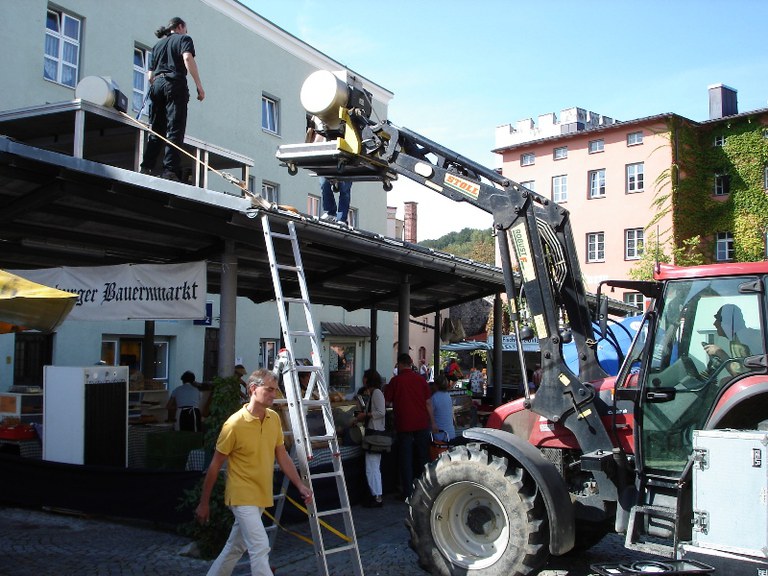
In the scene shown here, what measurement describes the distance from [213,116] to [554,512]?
2167cm

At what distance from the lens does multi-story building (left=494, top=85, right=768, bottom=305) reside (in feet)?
125

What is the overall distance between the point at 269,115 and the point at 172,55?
19.3m

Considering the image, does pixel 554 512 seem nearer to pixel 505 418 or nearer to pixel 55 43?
pixel 505 418

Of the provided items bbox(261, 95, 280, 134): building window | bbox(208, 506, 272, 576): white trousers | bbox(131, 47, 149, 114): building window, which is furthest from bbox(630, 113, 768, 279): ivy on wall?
bbox(208, 506, 272, 576): white trousers

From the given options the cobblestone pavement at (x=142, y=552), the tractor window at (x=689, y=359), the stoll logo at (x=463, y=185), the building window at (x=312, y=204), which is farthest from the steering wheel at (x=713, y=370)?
the building window at (x=312, y=204)

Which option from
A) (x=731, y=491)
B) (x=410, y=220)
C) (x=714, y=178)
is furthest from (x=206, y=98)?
(x=714, y=178)

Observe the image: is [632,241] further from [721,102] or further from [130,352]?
[130,352]

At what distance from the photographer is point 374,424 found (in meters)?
9.86

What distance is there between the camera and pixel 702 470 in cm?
531

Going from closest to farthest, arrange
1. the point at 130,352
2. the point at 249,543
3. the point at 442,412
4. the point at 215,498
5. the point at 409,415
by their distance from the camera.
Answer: the point at 249,543 → the point at 215,498 → the point at 409,415 → the point at 442,412 → the point at 130,352

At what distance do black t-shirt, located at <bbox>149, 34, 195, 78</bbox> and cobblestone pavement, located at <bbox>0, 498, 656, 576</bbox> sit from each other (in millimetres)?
5272

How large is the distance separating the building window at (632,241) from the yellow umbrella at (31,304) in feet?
123

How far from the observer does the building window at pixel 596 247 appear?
41.6 meters

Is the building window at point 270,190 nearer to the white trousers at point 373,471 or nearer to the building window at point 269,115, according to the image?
the building window at point 269,115
